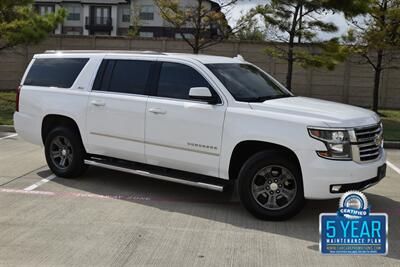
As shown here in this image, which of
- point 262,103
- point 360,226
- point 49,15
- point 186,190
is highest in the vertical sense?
point 49,15

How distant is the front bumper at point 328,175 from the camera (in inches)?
215

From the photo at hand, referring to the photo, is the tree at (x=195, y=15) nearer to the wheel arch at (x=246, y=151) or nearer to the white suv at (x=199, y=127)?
the white suv at (x=199, y=127)

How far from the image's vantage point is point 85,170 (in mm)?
7758

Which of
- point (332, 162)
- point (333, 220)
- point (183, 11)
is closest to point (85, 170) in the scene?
point (332, 162)

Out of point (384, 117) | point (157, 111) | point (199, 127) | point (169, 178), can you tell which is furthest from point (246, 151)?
point (384, 117)

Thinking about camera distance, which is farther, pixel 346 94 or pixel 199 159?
pixel 346 94

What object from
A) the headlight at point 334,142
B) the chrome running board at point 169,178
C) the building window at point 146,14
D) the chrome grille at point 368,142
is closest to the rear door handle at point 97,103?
the chrome running board at point 169,178

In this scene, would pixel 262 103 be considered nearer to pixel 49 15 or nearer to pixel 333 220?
pixel 333 220

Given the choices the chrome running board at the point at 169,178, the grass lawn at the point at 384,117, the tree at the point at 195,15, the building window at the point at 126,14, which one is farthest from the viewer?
the building window at the point at 126,14

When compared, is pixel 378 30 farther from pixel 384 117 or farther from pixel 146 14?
pixel 146 14

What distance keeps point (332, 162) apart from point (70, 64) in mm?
4176

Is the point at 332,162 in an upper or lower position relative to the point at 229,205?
upper

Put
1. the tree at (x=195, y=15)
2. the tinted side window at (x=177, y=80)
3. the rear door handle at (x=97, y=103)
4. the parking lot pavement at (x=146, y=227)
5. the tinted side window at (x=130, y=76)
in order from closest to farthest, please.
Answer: the parking lot pavement at (x=146, y=227)
the tinted side window at (x=177, y=80)
the tinted side window at (x=130, y=76)
the rear door handle at (x=97, y=103)
the tree at (x=195, y=15)

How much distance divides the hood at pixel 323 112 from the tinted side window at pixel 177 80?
0.88m
